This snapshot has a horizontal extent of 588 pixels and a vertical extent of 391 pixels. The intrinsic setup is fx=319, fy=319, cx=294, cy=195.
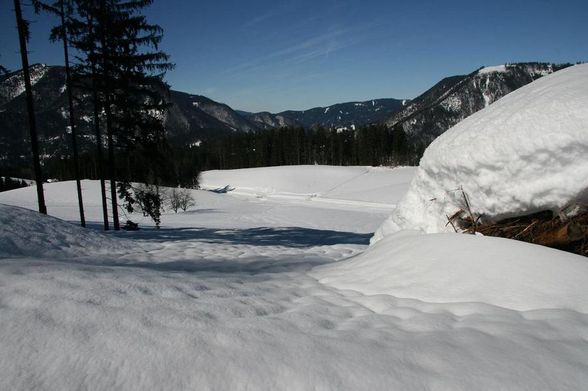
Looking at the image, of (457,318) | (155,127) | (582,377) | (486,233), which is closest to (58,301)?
(457,318)

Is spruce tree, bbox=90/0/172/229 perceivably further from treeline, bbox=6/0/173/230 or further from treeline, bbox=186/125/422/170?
treeline, bbox=186/125/422/170

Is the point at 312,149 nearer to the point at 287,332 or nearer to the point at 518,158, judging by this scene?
the point at 518,158

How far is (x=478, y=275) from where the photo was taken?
9.69 ft

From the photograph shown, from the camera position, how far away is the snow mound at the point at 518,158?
126 inches

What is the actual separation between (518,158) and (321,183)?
5085 centimetres

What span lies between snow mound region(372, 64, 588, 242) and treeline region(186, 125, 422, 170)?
70.5 metres

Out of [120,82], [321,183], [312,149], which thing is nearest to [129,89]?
[120,82]

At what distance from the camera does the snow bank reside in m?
42.5

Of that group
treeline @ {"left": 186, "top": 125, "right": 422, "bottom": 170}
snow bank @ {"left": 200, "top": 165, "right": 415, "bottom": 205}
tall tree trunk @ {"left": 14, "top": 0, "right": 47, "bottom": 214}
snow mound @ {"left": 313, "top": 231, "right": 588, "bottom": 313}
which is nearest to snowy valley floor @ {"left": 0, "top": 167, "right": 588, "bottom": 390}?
snow mound @ {"left": 313, "top": 231, "right": 588, "bottom": 313}

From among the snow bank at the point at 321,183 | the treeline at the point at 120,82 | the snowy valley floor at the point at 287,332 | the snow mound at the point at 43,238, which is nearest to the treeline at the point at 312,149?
the snow bank at the point at 321,183

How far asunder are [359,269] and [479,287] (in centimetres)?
164

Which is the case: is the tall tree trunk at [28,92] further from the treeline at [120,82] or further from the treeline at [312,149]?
the treeline at [312,149]

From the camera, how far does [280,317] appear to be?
2.54 m

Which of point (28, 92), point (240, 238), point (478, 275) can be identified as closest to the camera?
point (478, 275)
